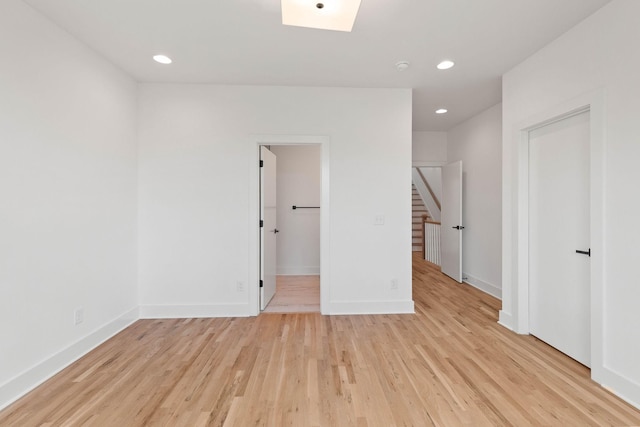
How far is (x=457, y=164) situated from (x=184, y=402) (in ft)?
14.8

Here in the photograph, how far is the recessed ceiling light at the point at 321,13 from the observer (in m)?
1.64

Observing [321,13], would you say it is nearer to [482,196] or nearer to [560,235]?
[560,235]

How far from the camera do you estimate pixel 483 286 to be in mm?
4020

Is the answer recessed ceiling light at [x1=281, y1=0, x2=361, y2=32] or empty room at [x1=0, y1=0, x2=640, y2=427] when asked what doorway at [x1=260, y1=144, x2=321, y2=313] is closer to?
empty room at [x1=0, y1=0, x2=640, y2=427]

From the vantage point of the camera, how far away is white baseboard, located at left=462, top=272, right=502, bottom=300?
147 inches

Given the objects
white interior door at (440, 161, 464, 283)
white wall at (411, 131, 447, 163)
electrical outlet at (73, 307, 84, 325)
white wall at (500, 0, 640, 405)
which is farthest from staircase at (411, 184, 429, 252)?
electrical outlet at (73, 307, 84, 325)

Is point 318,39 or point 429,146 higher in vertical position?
point 318,39

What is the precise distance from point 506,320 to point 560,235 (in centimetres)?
102

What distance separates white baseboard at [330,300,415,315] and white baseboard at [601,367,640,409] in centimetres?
158

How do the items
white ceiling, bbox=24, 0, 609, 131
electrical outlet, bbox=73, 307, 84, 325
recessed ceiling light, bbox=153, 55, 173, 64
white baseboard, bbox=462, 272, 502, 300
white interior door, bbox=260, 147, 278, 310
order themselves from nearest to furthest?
white ceiling, bbox=24, 0, 609, 131 < electrical outlet, bbox=73, 307, 84, 325 < recessed ceiling light, bbox=153, 55, 173, 64 < white interior door, bbox=260, 147, 278, 310 < white baseboard, bbox=462, 272, 502, 300

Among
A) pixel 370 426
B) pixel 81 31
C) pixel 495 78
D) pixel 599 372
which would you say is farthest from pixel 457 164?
pixel 81 31

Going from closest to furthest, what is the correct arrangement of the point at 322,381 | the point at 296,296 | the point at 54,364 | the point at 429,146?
the point at 322,381 < the point at 54,364 < the point at 296,296 < the point at 429,146

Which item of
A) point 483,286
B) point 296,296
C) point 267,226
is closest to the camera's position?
point 267,226

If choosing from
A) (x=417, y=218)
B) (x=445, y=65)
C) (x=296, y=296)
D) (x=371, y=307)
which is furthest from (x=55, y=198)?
(x=417, y=218)
